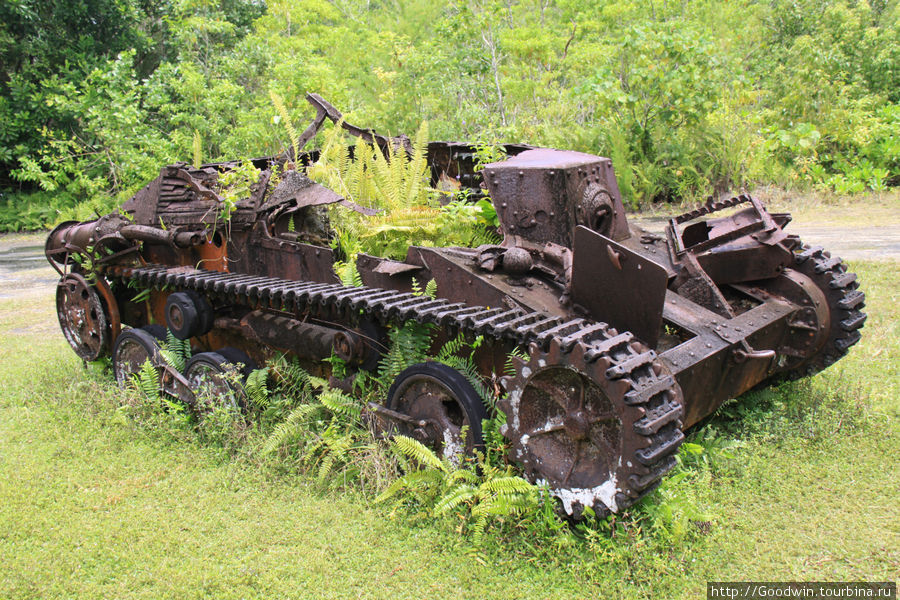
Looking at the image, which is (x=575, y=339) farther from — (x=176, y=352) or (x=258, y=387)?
(x=176, y=352)

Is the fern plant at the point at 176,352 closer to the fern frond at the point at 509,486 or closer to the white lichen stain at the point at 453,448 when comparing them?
the white lichen stain at the point at 453,448

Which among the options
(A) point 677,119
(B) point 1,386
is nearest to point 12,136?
(B) point 1,386

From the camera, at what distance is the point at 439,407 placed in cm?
446

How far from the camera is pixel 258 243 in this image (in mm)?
5840

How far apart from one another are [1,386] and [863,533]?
282 inches

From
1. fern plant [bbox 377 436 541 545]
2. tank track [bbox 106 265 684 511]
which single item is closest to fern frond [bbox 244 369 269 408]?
tank track [bbox 106 265 684 511]

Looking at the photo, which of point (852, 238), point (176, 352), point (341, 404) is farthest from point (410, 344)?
point (852, 238)

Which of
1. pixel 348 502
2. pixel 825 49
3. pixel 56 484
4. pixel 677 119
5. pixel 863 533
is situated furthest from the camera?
pixel 825 49

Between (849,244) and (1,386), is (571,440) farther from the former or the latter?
(849,244)

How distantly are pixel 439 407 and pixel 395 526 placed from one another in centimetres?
75

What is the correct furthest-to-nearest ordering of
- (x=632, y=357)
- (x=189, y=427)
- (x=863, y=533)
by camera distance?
1. (x=189, y=427)
2. (x=863, y=533)
3. (x=632, y=357)

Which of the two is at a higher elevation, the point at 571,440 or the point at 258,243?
the point at 258,243

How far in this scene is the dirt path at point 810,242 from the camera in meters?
9.44

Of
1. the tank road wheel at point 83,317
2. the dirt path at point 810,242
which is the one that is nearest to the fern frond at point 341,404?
the tank road wheel at point 83,317
